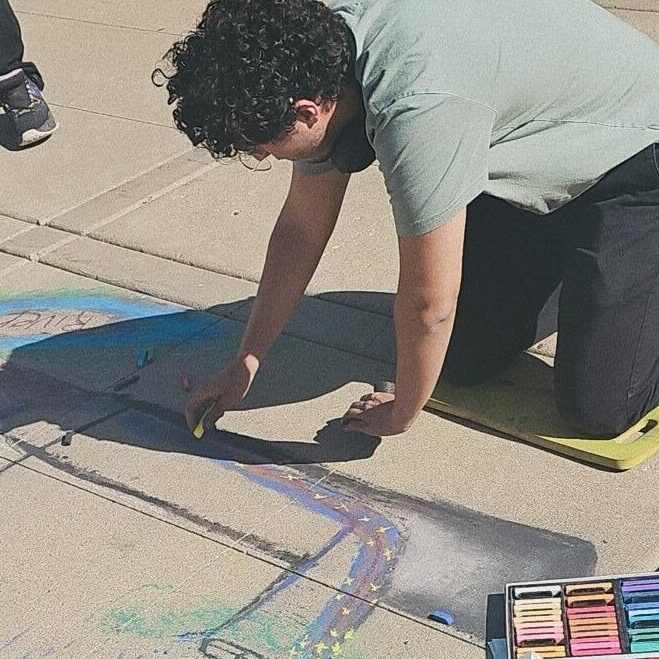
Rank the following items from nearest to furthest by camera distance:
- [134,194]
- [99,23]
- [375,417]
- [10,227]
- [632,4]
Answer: [375,417] < [10,227] < [134,194] < [632,4] < [99,23]

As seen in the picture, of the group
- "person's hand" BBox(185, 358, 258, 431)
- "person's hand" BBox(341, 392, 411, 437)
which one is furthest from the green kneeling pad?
"person's hand" BBox(185, 358, 258, 431)

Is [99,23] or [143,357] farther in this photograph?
[99,23]

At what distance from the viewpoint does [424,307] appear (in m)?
2.73

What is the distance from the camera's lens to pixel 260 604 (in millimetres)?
2725

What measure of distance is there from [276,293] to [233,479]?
19.4 inches

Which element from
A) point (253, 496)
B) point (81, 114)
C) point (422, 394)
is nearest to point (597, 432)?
point (422, 394)

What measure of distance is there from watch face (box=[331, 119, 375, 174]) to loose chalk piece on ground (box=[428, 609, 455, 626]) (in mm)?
986

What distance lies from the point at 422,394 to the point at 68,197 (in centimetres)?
235

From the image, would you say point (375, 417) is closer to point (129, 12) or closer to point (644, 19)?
point (644, 19)

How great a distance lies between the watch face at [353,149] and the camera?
2.70 m

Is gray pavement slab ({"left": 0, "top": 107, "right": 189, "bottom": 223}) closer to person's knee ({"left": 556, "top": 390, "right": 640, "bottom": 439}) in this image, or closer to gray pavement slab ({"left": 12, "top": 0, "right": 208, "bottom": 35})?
gray pavement slab ({"left": 12, "top": 0, "right": 208, "bottom": 35})

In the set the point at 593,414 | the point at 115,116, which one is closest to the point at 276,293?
the point at 593,414

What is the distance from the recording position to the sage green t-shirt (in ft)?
8.45

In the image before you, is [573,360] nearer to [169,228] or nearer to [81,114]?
[169,228]
